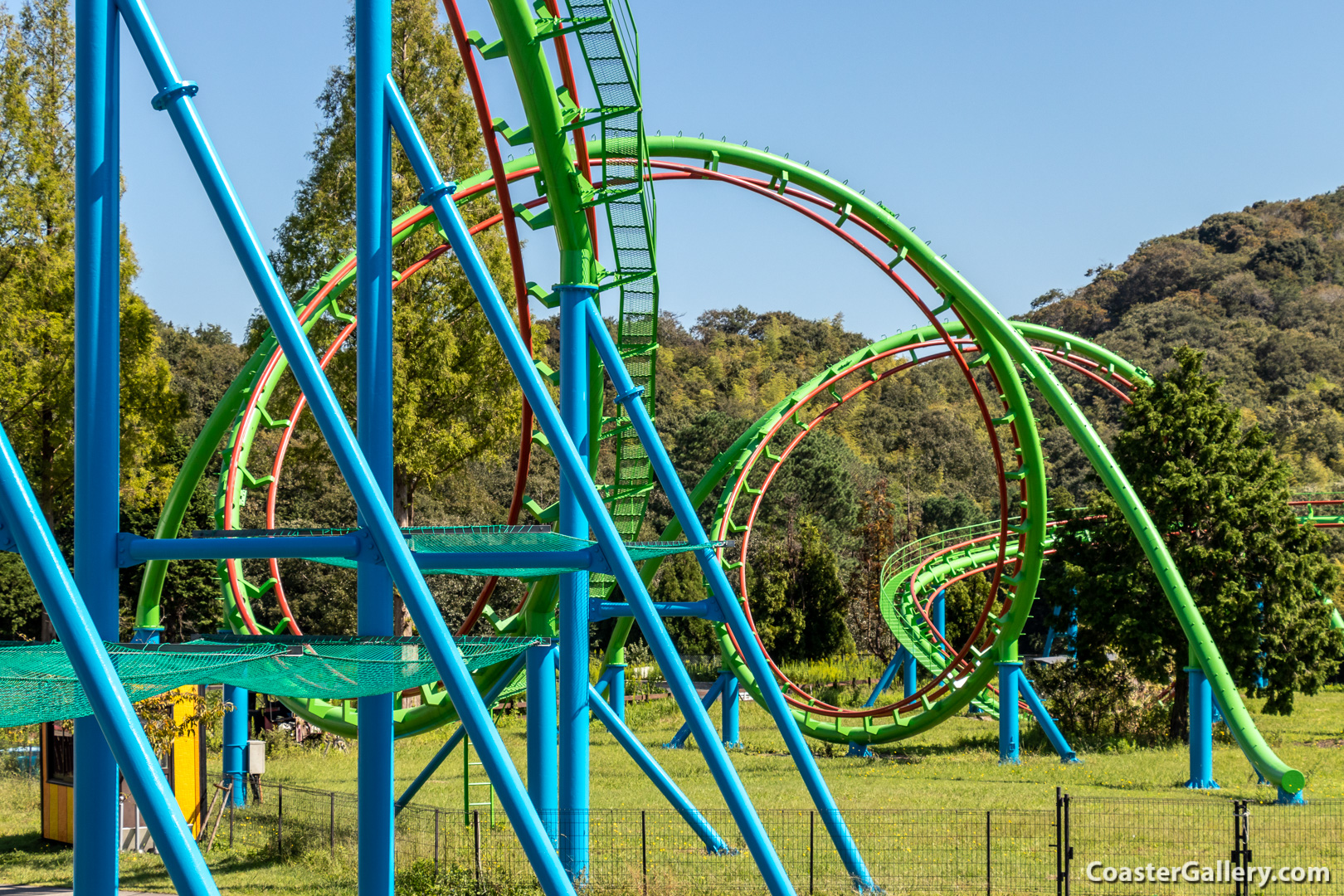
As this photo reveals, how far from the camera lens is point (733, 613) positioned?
10508 millimetres

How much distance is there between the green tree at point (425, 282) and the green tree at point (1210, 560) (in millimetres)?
11852

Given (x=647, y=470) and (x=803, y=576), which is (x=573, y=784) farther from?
(x=803, y=576)

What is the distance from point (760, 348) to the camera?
80.9m

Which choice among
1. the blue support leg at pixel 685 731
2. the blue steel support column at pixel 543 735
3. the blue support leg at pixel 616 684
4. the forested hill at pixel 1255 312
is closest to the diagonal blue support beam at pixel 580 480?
the blue steel support column at pixel 543 735

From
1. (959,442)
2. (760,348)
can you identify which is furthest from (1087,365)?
(760,348)

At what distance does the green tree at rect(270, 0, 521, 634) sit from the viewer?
25109mm

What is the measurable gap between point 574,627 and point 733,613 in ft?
4.51

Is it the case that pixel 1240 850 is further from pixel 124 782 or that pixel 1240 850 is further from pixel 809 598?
pixel 809 598

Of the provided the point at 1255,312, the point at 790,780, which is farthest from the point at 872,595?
the point at 1255,312

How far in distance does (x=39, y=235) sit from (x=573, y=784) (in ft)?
57.0

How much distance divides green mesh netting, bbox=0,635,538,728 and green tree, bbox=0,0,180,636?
16.7m

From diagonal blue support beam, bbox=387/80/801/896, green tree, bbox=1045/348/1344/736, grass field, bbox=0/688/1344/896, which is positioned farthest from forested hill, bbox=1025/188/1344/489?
diagonal blue support beam, bbox=387/80/801/896

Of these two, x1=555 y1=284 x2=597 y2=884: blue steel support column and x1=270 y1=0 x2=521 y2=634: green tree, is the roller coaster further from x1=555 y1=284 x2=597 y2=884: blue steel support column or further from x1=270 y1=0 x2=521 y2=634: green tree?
x1=270 y1=0 x2=521 y2=634: green tree

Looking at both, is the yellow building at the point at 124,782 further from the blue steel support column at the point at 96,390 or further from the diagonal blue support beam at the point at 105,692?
the diagonal blue support beam at the point at 105,692
